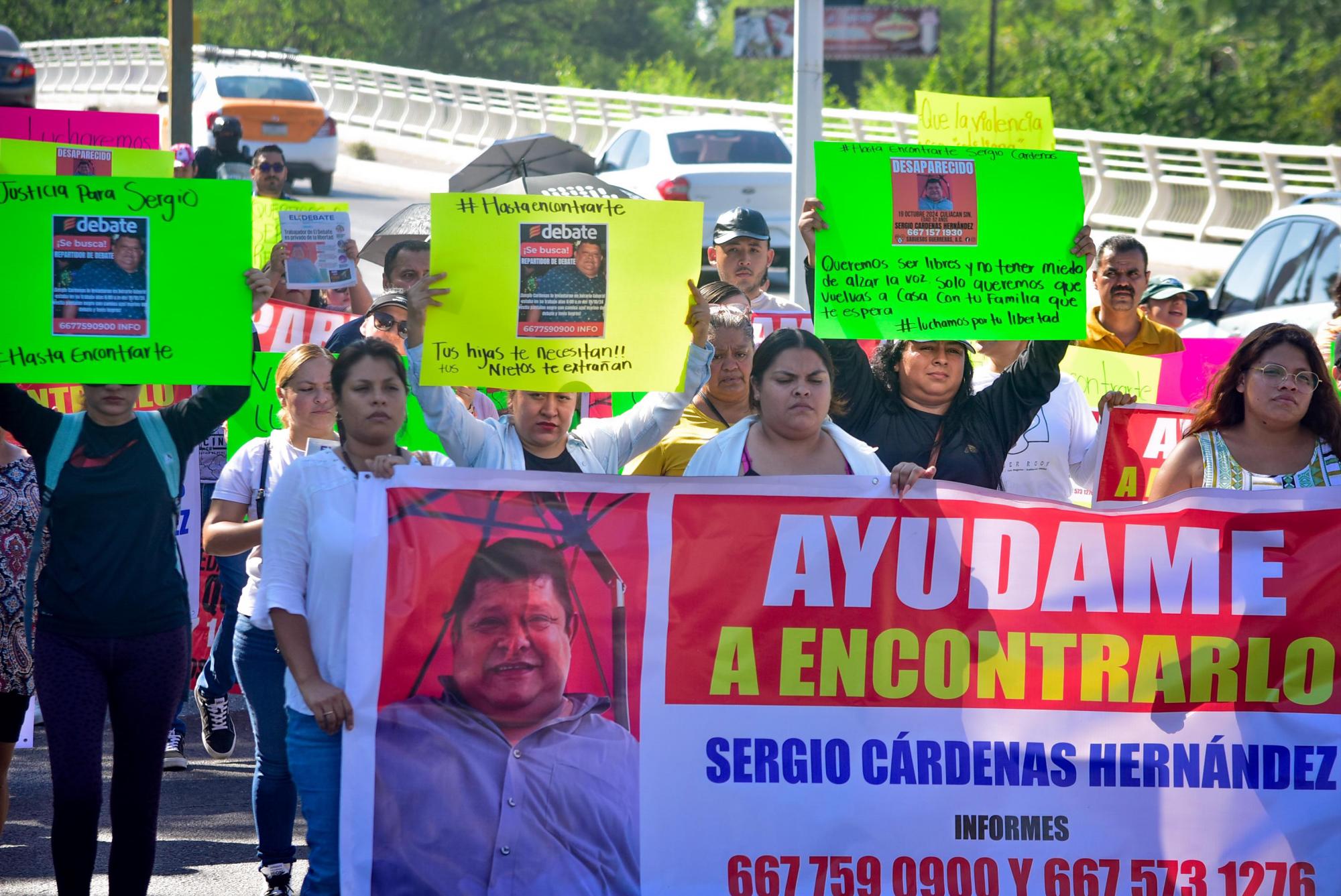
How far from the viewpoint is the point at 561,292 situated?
5.31 metres

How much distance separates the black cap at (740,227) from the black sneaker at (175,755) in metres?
3.22

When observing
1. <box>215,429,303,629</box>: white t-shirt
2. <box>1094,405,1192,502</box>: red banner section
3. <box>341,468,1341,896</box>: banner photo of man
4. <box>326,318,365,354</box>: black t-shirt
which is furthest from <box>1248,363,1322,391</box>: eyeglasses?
<box>326,318,365,354</box>: black t-shirt

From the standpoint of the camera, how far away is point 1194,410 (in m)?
5.88

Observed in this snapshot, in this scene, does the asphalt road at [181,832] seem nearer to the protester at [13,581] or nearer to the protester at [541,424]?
the protester at [13,581]

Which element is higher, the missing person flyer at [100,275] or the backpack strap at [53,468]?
the missing person flyer at [100,275]

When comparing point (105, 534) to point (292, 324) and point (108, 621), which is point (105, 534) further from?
point (292, 324)

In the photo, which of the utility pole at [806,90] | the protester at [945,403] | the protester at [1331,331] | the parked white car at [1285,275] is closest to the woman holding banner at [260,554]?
the protester at [945,403]

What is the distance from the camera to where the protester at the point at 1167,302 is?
927 cm

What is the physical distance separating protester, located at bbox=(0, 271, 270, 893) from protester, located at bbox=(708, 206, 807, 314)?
3.29m

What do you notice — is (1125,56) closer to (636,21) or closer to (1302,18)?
(1302,18)

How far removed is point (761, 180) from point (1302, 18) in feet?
102

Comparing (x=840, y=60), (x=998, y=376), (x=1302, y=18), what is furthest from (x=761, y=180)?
(x=1302, y=18)

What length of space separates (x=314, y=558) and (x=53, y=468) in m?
0.90

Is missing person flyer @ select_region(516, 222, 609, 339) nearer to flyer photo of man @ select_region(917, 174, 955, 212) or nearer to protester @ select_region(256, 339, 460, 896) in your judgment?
protester @ select_region(256, 339, 460, 896)
